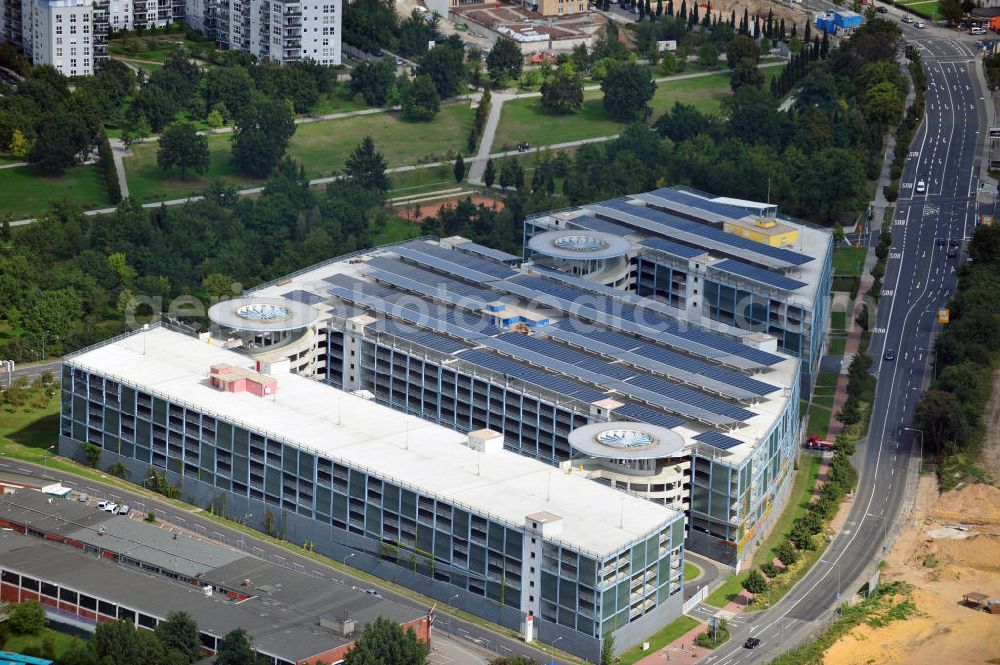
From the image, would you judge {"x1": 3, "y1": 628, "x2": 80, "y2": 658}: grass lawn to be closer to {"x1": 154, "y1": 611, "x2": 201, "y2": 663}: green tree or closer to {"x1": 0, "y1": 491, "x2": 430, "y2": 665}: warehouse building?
{"x1": 0, "y1": 491, "x2": 430, "y2": 665}: warehouse building

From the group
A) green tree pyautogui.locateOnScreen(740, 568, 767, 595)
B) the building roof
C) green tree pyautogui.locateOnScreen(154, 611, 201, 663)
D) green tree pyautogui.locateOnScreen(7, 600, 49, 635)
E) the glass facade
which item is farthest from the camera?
green tree pyautogui.locateOnScreen(740, 568, 767, 595)

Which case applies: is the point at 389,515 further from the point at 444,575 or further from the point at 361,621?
the point at 361,621

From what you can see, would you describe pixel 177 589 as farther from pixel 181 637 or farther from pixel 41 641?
pixel 41 641

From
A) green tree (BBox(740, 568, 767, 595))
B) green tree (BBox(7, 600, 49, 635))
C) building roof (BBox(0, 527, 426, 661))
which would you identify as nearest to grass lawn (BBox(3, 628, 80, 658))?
green tree (BBox(7, 600, 49, 635))

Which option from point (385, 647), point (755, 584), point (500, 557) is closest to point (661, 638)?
point (755, 584)

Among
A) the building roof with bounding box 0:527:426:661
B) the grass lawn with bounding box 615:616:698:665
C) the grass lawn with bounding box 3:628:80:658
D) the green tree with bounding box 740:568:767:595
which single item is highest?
the building roof with bounding box 0:527:426:661

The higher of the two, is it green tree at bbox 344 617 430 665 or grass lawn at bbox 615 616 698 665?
green tree at bbox 344 617 430 665

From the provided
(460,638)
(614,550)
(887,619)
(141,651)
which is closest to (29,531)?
(141,651)
